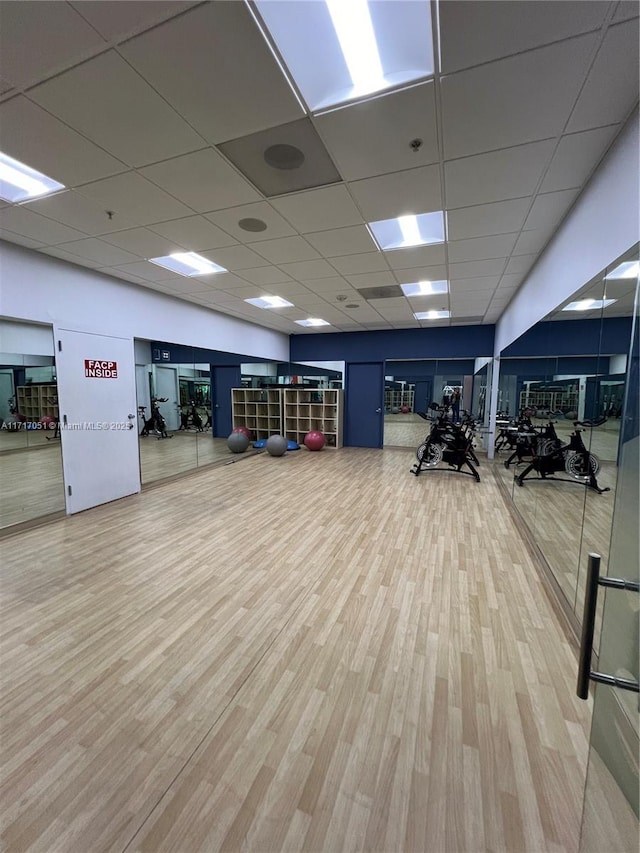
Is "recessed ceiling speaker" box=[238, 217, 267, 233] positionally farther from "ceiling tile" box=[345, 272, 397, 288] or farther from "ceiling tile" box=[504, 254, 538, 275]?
"ceiling tile" box=[504, 254, 538, 275]

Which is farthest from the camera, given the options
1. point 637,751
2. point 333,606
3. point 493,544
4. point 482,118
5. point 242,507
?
point 242,507

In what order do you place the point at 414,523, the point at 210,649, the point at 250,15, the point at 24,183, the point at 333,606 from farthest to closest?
1. the point at 414,523
2. the point at 24,183
3. the point at 333,606
4. the point at 210,649
5. the point at 250,15

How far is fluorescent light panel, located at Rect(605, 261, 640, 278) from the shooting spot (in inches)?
67.2

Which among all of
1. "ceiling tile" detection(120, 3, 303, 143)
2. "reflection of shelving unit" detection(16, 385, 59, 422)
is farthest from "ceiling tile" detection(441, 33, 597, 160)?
"reflection of shelving unit" detection(16, 385, 59, 422)

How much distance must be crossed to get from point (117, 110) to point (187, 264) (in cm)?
270

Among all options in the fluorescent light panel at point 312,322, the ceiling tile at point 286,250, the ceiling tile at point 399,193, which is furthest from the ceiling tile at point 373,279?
the fluorescent light panel at point 312,322

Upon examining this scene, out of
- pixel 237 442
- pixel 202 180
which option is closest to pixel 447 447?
pixel 237 442

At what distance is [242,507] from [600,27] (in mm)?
4822

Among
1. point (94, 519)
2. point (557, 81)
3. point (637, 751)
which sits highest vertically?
point (557, 81)

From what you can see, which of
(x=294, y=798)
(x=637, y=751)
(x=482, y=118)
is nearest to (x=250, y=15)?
(x=482, y=118)

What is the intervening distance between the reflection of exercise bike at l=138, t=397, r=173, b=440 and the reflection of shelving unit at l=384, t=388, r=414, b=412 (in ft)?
17.6

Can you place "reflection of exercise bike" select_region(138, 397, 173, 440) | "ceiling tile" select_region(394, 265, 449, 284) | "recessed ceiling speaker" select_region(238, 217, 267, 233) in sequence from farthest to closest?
"reflection of exercise bike" select_region(138, 397, 173, 440), "ceiling tile" select_region(394, 265, 449, 284), "recessed ceiling speaker" select_region(238, 217, 267, 233)

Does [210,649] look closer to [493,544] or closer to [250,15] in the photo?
[493,544]

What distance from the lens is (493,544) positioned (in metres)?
3.52
